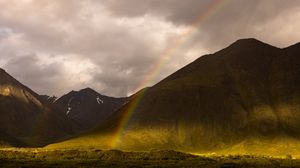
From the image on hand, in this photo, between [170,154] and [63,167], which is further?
[170,154]

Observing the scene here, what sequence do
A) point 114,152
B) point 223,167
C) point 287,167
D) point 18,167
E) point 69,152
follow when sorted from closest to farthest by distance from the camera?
point 18,167 → point 223,167 → point 287,167 → point 114,152 → point 69,152

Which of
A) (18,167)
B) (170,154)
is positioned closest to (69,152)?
(170,154)

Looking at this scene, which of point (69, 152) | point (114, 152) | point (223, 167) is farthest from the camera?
point (69, 152)

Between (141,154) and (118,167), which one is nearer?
(118,167)

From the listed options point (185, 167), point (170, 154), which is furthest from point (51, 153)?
Result: point (185, 167)

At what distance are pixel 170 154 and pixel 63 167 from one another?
5266cm

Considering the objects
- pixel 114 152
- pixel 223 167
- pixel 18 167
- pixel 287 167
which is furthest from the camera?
pixel 114 152

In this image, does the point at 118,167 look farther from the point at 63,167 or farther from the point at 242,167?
the point at 242,167

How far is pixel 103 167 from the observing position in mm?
81438

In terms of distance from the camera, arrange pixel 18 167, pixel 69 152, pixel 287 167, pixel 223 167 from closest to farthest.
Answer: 1. pixel 18 167
2. pixel 223 167
3. pixel 287 167
4. pixel 69 152

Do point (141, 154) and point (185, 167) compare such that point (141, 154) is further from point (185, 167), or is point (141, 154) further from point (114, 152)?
point (185, 167)

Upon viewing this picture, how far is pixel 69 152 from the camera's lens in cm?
13475

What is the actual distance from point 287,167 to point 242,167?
12.6 meters

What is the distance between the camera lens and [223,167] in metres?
85.3
